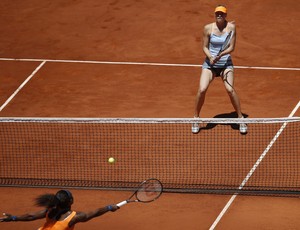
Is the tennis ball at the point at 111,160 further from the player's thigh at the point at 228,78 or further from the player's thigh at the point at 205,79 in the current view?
the player's thigh at the point at 228,78

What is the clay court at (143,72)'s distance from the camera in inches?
489

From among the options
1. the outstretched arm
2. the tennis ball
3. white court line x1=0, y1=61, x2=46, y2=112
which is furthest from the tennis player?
white court line x1=0, y1=61, x2=46, y2=112

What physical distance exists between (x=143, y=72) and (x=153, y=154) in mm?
3638

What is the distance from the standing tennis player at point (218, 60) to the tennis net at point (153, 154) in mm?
514

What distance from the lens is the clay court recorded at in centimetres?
1242

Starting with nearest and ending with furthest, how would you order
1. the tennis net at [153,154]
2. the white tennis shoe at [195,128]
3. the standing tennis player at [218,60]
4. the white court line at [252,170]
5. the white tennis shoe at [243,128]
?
the white court line at [252,170], the tennis net at [153,154], the standing tennis player at [218,60], the white tennis shoe at [243,128], the white tennis shoe at [195,128]

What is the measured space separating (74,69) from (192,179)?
525 centimetres

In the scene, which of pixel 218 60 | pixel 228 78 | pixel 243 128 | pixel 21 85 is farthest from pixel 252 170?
pixel 21 85

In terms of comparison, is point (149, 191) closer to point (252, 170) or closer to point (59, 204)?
point (59, 204)

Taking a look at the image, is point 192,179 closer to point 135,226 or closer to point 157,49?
point 135,226

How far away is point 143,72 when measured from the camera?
17219 millimetres

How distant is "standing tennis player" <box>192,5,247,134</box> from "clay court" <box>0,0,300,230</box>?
0.93m

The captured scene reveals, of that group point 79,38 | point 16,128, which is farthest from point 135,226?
point 79,38

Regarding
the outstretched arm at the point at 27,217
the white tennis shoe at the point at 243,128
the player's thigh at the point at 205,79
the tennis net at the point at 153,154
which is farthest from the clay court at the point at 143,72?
the outstretched arm at the point at 27,217
